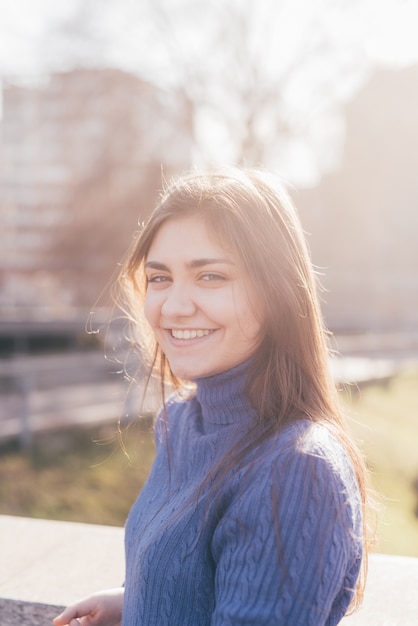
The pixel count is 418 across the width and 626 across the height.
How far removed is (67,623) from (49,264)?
15786 millimetres

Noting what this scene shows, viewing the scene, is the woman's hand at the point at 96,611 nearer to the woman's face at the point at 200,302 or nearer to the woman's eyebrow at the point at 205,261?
the woman's face at the point at 200,302

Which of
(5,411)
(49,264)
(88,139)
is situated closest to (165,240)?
(5,411)

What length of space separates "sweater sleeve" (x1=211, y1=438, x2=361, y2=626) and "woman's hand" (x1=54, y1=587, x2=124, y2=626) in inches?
25.4

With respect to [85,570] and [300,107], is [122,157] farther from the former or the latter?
[85,570]

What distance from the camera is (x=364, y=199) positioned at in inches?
722

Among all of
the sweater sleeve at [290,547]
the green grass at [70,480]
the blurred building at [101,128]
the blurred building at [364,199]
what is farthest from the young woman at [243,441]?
the blurred building at [101,128]

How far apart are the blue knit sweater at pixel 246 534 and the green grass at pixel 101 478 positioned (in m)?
2.66

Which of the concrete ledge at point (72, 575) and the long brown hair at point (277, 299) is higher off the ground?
the long brown hair at point (277, 299)

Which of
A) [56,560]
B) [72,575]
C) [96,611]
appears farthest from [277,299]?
[56,560]

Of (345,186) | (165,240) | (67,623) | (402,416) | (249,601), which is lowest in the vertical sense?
(402,416)

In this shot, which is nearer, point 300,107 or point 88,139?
point 300,107

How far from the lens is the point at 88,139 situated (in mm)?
15109

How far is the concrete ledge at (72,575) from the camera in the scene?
196 centimetres

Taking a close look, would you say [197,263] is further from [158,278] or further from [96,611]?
[96,611]
